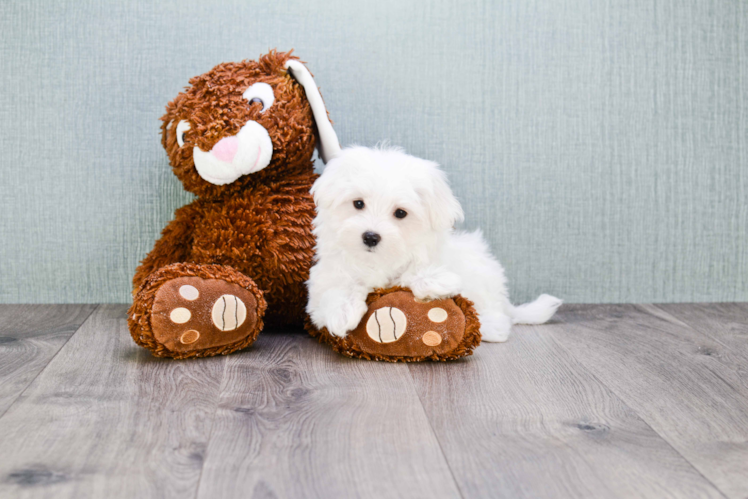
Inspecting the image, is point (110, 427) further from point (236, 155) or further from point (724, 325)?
point (724, 325)

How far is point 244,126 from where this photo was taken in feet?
4.39

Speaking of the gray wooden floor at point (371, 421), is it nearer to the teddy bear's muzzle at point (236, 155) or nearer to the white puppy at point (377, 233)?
the white puppy at point (377, 233)

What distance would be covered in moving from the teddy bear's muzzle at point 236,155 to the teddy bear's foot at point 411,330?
0.39 metres

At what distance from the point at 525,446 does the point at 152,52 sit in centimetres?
132

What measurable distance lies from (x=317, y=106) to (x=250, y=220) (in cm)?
29

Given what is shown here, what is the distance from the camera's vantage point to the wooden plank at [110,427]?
0.75 metres

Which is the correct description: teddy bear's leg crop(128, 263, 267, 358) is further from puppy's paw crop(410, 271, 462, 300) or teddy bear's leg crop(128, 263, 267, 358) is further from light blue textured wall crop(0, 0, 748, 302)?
light blue textured wall crop(0, 0, 748, 302)

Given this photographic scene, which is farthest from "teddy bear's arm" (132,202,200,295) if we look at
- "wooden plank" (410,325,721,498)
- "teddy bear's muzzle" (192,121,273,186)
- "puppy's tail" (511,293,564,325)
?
"puppy's tail" (511,293,564,325)

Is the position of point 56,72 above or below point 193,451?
above

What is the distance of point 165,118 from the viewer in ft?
4.75

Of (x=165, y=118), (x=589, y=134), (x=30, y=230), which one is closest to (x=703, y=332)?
(x=589, y=134)

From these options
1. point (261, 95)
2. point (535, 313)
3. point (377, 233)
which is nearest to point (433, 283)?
point (377, 233)

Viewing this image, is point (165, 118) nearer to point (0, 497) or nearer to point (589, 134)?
point (0, 497)

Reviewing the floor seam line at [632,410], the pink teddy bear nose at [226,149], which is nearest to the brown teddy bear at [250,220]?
the pink teddy bear nose at [226,149]
